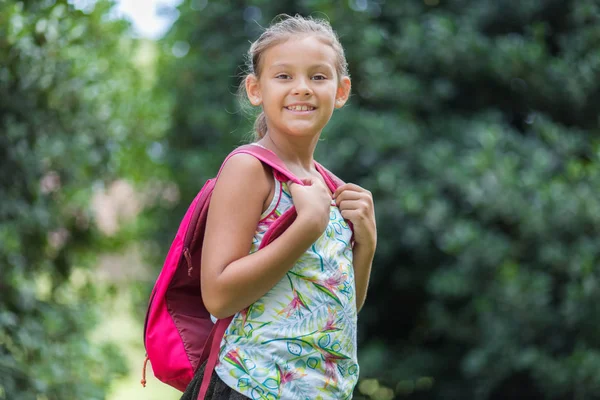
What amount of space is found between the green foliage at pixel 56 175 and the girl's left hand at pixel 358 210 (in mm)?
2006

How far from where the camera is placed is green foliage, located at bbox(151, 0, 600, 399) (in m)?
4.36

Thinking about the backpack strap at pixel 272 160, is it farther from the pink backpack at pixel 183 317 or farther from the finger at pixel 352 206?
the finger at pixel 352 206

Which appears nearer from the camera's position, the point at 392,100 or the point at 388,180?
the point at 388,180

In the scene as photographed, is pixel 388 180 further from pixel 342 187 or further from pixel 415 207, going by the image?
pixel 342 187

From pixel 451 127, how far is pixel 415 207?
2.42 feet

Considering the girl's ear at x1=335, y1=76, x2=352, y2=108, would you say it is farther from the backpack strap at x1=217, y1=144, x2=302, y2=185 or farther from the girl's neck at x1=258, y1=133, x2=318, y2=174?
the backpack strap at x1=217, y1=144, x2=302, y2=185

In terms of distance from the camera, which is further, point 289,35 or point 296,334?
point 289,35

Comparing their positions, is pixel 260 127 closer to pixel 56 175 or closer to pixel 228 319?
pixel 228 319

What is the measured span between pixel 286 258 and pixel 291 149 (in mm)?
345

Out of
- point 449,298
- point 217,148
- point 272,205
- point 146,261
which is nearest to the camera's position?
point 272,205

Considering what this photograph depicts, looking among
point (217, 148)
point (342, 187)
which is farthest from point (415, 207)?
point (342, 187)

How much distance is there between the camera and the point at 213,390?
1831 mm

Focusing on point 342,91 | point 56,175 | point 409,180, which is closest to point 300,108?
point 342,91

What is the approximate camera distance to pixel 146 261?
21.9 ft
